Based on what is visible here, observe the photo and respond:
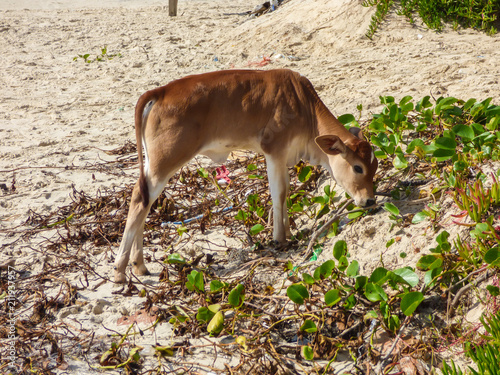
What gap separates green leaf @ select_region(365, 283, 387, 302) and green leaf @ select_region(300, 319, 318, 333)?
16.6 inches

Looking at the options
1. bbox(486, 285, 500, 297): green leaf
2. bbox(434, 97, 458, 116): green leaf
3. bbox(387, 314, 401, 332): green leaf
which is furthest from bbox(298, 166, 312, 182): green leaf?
bbox(486, 285, 500, 297): green leaf

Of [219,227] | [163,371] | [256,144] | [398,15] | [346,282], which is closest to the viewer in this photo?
[163,371]

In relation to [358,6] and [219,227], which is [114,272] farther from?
[358,6]

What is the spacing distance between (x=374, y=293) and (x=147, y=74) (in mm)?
7581

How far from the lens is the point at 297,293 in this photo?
4.21 metres

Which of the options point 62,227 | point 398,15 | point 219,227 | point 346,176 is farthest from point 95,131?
point 398,15

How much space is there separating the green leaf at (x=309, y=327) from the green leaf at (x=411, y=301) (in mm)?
627

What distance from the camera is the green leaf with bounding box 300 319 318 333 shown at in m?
4.04

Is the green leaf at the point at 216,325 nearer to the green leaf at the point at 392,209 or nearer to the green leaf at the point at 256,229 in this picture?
the green leaf at the point at 256,229

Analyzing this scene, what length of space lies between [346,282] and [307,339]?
59 cm

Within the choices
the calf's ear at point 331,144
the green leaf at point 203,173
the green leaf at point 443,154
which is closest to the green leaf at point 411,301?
the green leaf at point 443,154

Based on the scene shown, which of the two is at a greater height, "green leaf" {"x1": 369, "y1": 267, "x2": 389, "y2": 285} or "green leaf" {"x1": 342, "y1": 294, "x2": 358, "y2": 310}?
"green leaf" {"x1": 369, "y1": 267, "x2": 389, "y2": 285}

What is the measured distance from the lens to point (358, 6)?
396 inches

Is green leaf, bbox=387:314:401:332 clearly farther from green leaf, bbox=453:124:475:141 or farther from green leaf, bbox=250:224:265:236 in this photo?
green leaf, bbox=453:124:475:141
